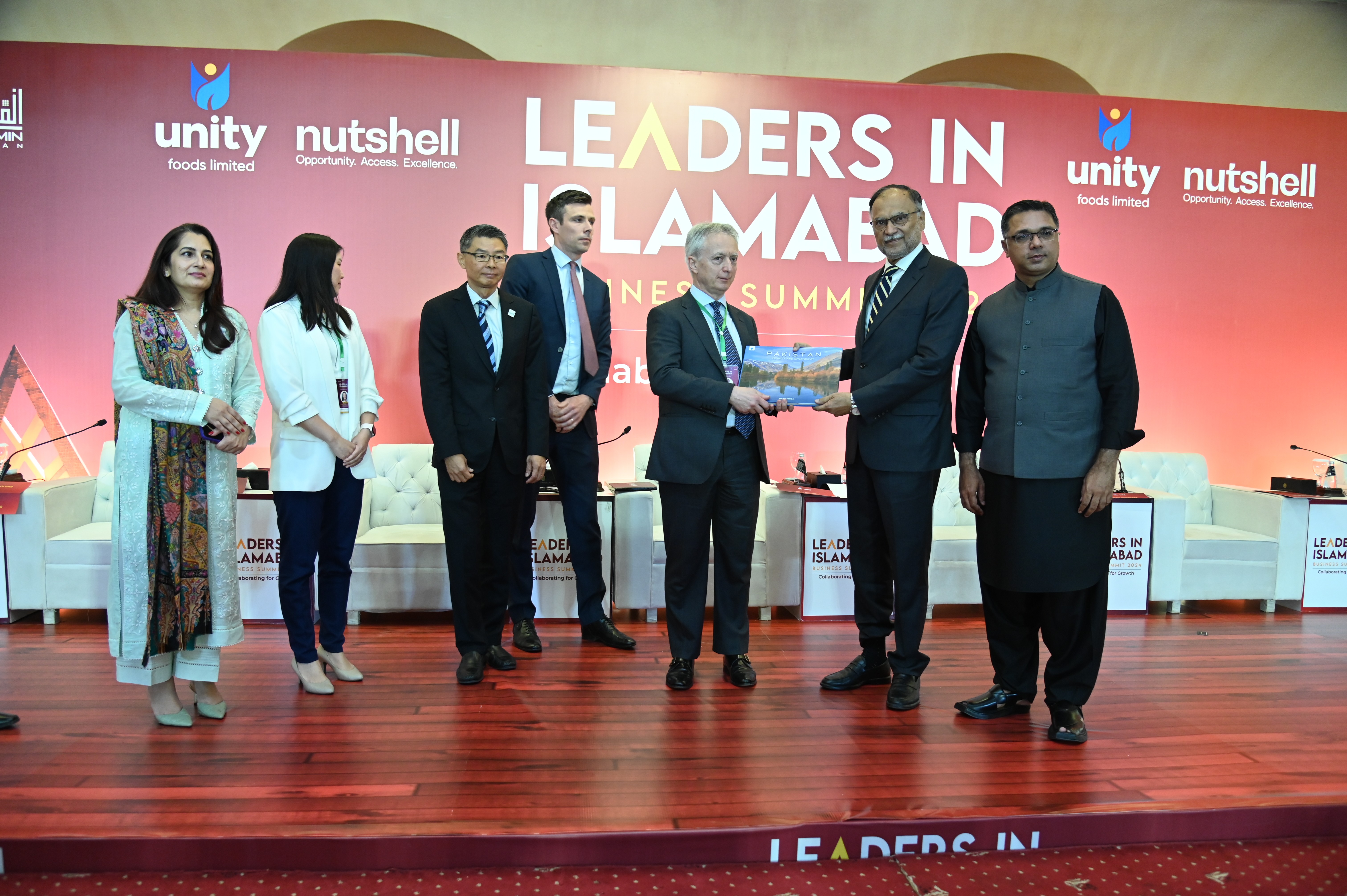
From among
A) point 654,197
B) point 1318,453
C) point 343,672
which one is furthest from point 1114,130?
point 343,672

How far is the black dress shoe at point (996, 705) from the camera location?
119 inches

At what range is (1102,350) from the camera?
2.76 m

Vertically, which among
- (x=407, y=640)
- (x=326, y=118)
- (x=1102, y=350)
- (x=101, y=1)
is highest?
(x=101, y=1)

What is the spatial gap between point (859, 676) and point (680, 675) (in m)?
0.70

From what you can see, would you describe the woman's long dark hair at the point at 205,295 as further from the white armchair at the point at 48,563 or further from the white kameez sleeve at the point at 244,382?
the white armchair at the point at 48,563

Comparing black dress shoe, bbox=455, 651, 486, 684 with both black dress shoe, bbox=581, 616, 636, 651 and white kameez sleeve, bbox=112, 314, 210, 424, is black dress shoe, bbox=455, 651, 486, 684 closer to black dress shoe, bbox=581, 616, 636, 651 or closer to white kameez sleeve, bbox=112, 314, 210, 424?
black dress shoe, bbox=581, 616, 636, 651

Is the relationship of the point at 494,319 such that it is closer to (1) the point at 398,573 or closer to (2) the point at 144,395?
(2) the point at 144,395

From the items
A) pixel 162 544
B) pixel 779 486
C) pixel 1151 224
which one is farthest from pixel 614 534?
pixel 1151 224

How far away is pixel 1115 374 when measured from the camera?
108 inches

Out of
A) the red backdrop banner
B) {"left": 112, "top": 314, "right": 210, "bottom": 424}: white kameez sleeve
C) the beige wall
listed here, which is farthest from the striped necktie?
the beige wall

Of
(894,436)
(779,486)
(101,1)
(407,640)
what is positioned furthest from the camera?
(101,1)

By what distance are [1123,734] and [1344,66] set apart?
21.3 feet

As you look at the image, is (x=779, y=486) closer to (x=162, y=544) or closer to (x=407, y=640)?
(x=407, y=640)

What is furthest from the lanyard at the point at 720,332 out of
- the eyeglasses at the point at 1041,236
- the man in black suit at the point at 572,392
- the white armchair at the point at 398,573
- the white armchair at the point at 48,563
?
the white armchair at the point at 48,563
